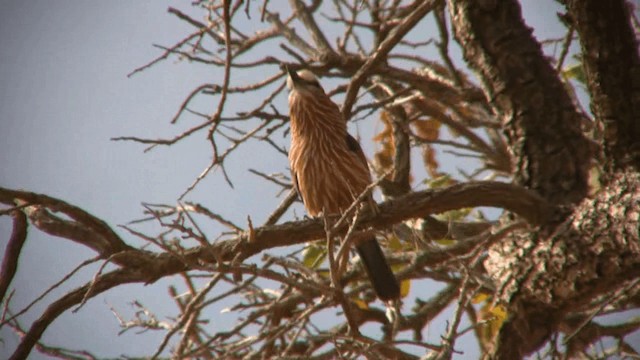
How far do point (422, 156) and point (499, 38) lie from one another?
190cm

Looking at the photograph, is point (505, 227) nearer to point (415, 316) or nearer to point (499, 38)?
point (499, 38)

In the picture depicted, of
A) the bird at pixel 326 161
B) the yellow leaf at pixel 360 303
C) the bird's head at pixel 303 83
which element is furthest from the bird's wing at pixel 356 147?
the yellow leaf at pixel 360 303

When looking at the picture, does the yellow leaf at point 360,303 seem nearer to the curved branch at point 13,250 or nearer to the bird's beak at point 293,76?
the bird's beak at point 293,76

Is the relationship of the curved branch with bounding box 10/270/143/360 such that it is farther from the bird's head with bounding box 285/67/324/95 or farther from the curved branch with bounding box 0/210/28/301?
the bird's head with bounding box 285/67/324/95

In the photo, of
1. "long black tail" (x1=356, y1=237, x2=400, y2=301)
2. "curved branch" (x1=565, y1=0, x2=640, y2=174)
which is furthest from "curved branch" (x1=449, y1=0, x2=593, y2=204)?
"long black tail" (x1=356, y1=237, x2=400, y2=301)

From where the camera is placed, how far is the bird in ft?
13.0

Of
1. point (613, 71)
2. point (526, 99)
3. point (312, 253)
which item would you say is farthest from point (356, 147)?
point (613, 71)

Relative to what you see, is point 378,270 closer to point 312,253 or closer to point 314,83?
point 312,253

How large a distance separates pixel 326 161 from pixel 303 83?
64 centimetres

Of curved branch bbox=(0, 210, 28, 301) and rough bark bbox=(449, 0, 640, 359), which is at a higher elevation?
curved branch bbox=(0, 210, 28, 301)

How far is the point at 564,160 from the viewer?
2717 mm

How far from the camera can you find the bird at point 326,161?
396cm

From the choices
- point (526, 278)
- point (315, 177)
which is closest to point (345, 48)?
point (315, 177)

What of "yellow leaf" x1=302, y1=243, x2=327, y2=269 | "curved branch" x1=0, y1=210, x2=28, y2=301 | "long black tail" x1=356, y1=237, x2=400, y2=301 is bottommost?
"long black tail" x1=356, y1=237, x2=400, y2=301
